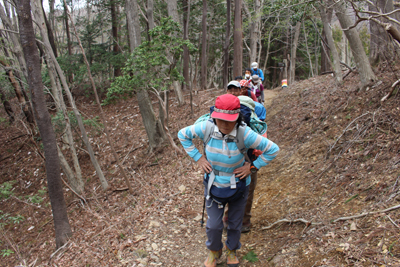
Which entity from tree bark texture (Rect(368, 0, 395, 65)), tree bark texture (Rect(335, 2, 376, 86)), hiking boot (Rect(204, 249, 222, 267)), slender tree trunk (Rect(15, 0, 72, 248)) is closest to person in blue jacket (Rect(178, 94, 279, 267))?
hiking boot (Rect(204, 249, 222, 267))

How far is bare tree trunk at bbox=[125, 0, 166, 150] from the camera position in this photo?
10562 millimetres

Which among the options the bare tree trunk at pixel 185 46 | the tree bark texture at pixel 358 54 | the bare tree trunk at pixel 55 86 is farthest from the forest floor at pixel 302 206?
the bare tree trunk at pixel 185 46

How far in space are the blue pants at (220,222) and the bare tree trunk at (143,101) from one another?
8177mm

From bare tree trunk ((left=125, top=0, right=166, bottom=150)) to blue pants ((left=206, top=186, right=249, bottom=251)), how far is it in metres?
8.18

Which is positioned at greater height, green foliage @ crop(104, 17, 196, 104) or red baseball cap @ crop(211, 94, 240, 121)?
green foliage @ crop(104, 17, 196, 104)

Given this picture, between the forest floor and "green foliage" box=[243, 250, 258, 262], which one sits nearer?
the forest floor

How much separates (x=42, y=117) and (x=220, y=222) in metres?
4.65

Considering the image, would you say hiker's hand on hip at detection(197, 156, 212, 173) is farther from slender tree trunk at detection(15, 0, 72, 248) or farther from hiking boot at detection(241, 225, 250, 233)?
slender tree trunk at detection(15, 0, 72, 248)

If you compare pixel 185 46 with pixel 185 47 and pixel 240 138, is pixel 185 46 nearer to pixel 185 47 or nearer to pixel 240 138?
pixel 185 47

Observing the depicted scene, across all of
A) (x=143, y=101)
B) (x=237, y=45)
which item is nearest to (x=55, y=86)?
(x=143, y=101)

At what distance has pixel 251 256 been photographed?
3.68m

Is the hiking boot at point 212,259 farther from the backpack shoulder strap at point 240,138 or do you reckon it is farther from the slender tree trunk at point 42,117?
the slender tree trunk at point 42,117

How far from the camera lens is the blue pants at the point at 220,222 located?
3135 mm

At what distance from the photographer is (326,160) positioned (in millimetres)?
5203
